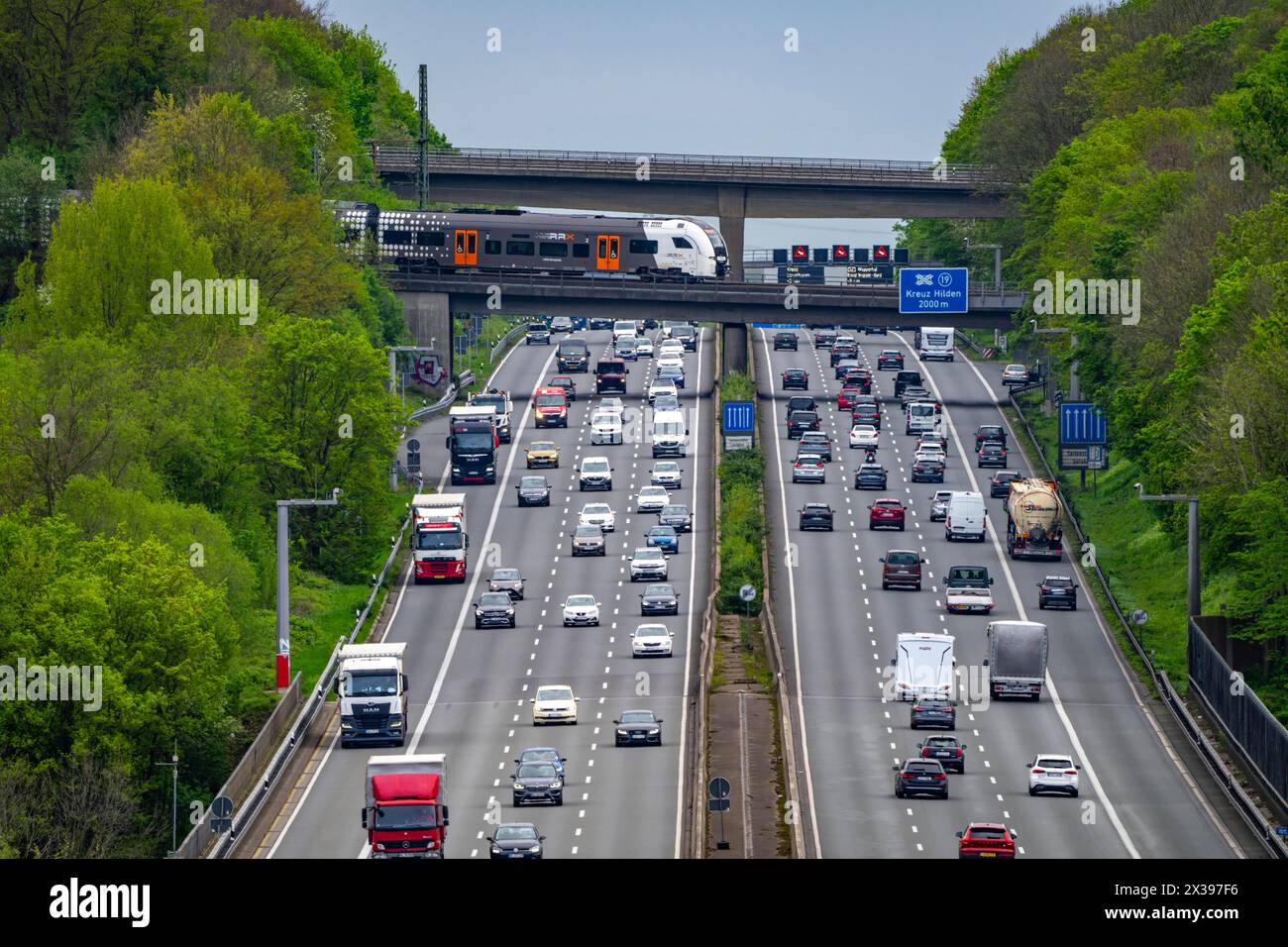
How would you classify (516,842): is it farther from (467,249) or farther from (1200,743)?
(467,249)

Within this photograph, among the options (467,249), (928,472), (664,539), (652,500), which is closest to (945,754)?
(664,539)

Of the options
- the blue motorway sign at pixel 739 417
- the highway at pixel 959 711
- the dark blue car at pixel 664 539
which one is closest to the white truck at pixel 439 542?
the dark blue car at pixel 664 539

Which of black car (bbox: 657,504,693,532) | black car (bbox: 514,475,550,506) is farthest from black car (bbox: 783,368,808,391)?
black car (bbox: 657,504,693,532)

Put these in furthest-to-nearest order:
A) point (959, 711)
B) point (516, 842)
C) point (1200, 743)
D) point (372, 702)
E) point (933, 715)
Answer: point (959, 711)
point (933, 715)
point (372, 702)
point (1200, 743)
point (516, 842)
